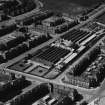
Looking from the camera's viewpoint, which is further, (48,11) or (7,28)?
→ (48,11)

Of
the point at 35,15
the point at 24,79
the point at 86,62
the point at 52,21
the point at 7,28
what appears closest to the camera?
the point at 24,79

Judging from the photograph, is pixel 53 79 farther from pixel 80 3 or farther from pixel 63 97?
pixel 80 3

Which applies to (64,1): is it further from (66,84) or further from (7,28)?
(66,84)

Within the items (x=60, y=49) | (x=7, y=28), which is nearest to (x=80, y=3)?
(x=7, y=28)

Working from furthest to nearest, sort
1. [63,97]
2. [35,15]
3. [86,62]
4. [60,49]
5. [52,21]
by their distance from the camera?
[35,15] → [52,21] → [60,49] → [86,62] → [63,97]

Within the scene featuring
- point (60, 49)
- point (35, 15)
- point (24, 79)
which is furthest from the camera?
point (35, 15)

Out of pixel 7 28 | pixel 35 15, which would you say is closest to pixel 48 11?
pixel 35 15
